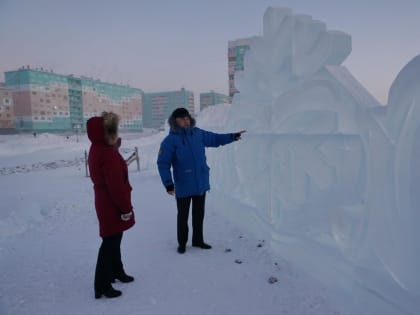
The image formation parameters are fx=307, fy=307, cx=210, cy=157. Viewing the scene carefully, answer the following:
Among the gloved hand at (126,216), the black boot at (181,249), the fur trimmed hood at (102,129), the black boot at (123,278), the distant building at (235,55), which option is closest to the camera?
the fur trimmed hood at (102,129)

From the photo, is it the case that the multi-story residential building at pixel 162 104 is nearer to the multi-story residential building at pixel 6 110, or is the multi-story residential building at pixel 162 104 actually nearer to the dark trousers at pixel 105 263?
the multi-story residential building at pixel 6 110

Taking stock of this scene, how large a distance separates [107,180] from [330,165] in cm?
201

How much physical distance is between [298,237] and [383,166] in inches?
50.1

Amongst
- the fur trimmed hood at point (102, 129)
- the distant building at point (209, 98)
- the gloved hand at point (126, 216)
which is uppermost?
the distant building at point (209, 98)

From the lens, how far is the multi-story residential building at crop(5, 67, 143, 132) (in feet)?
175

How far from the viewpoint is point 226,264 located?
127 inches

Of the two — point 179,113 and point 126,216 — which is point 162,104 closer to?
point 179,113

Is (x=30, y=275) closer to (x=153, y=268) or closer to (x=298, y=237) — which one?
(x=153, y=268)

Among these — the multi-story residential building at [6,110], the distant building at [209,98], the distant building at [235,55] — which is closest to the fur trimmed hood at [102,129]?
the distant building at [235,55]

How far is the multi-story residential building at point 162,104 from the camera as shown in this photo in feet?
302

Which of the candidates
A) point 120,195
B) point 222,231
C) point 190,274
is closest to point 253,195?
point 222,231

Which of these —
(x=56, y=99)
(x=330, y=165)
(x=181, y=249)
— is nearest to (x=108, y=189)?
(x=181, y=249)

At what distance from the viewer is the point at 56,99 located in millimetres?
57594

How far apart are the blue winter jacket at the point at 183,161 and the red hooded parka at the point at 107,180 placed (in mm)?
879
